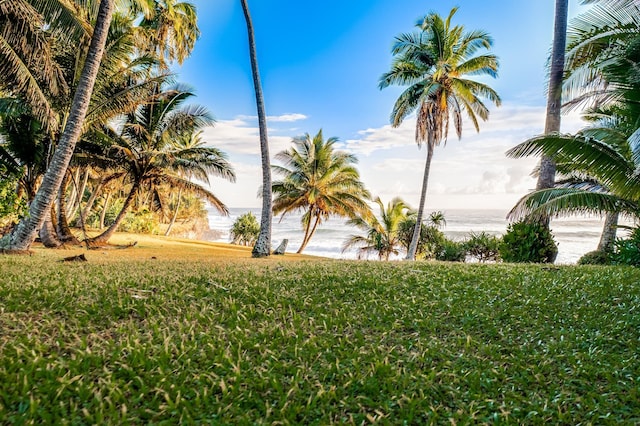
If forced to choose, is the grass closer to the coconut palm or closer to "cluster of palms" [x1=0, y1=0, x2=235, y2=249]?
"cluster of palms" [x1=0, y1=0, x2=235, y2=249]

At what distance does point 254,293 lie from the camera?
4.65 metres

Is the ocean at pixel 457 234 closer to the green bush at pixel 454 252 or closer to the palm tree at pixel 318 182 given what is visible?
the palm tree at pixel 318 182

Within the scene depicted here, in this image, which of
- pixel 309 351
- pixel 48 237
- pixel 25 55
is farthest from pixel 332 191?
pixel 309 351

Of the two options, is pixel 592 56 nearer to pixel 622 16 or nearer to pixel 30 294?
pixel 622 16

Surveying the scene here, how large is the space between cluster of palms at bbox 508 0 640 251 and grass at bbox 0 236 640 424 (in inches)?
127

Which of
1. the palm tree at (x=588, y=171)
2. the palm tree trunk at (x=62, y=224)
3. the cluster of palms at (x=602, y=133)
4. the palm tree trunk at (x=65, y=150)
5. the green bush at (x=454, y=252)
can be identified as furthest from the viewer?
the green bush at (x=454, y=252)

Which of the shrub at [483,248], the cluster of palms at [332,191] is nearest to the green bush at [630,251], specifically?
the shrub at [483,248]

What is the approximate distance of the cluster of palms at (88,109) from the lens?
7758 mm

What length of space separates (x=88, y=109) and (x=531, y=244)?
43.4 ft

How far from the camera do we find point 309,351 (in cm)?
319

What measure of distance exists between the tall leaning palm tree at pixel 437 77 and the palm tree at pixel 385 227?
4.59 meters

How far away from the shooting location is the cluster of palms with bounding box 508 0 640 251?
6469mm

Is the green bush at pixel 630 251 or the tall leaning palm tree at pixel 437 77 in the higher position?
the tall leaning palm tree at pixel 437 77

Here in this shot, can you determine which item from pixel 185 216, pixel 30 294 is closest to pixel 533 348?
pixel 30 294
